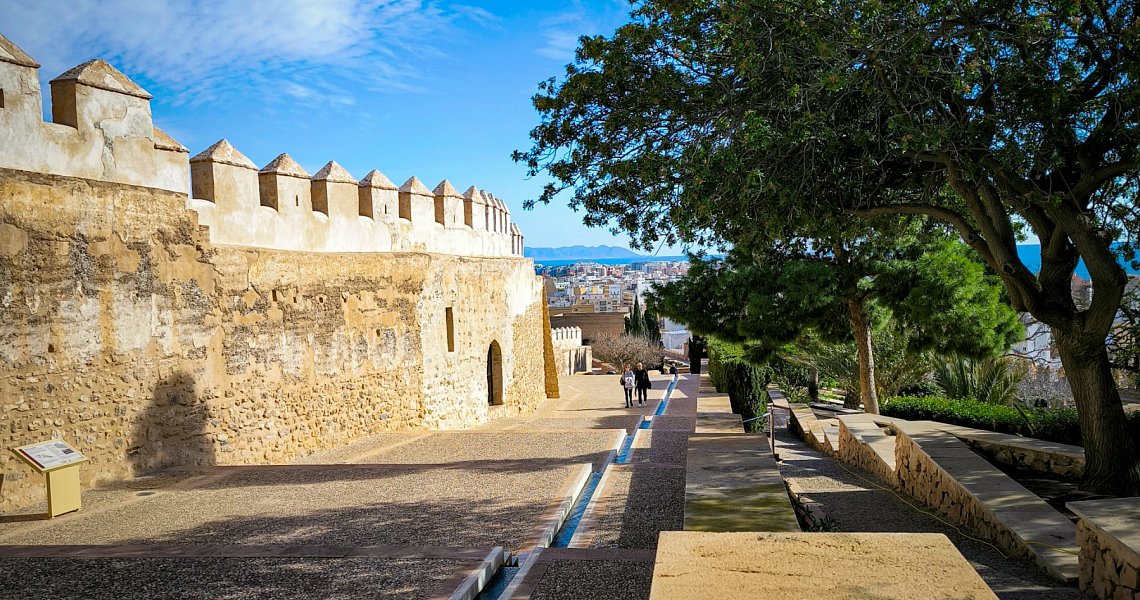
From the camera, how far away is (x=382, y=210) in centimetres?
1328

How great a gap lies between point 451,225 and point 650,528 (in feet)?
33.3

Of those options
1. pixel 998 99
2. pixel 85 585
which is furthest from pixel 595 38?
pixel 85 585

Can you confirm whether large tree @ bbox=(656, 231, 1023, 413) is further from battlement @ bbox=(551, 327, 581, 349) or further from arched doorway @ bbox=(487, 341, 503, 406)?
battlement @ bbox=(551, 327, 581, 349)

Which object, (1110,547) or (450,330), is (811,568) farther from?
(450,330)

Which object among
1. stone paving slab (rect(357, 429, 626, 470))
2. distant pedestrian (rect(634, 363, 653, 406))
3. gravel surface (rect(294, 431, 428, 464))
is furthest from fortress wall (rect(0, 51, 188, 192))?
distant pedestrian (rect(634, 363, 653, 406))

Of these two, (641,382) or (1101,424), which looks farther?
(641,382)

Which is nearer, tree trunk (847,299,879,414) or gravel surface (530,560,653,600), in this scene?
gravel surface (530,560,653,600)

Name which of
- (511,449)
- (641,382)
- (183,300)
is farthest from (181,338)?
(641,382)

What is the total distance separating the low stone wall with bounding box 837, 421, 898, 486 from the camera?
9.44 metres

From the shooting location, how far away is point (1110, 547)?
4.37 m

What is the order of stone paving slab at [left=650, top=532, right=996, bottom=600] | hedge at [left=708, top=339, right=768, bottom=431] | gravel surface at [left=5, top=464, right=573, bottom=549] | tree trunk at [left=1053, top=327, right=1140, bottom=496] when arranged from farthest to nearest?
1. hedge at [left=708, top=339, right=768, bottom=431]
2. tree trunk at [left=1053, top=327, right=1140, bottom=496]
3. gravel surface at [left=5, top=464, right=573, bottom=549]
4. stone paving slab at [left=650, top=532, right=996, bottom=600]

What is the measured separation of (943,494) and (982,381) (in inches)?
345

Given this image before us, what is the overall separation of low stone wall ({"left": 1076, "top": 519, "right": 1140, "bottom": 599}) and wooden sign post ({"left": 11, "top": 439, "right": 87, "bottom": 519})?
799 centimetres

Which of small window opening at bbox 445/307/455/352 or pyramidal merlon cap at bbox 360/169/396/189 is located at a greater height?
pyramidal merlon cap at bbox 360/169/396/189
